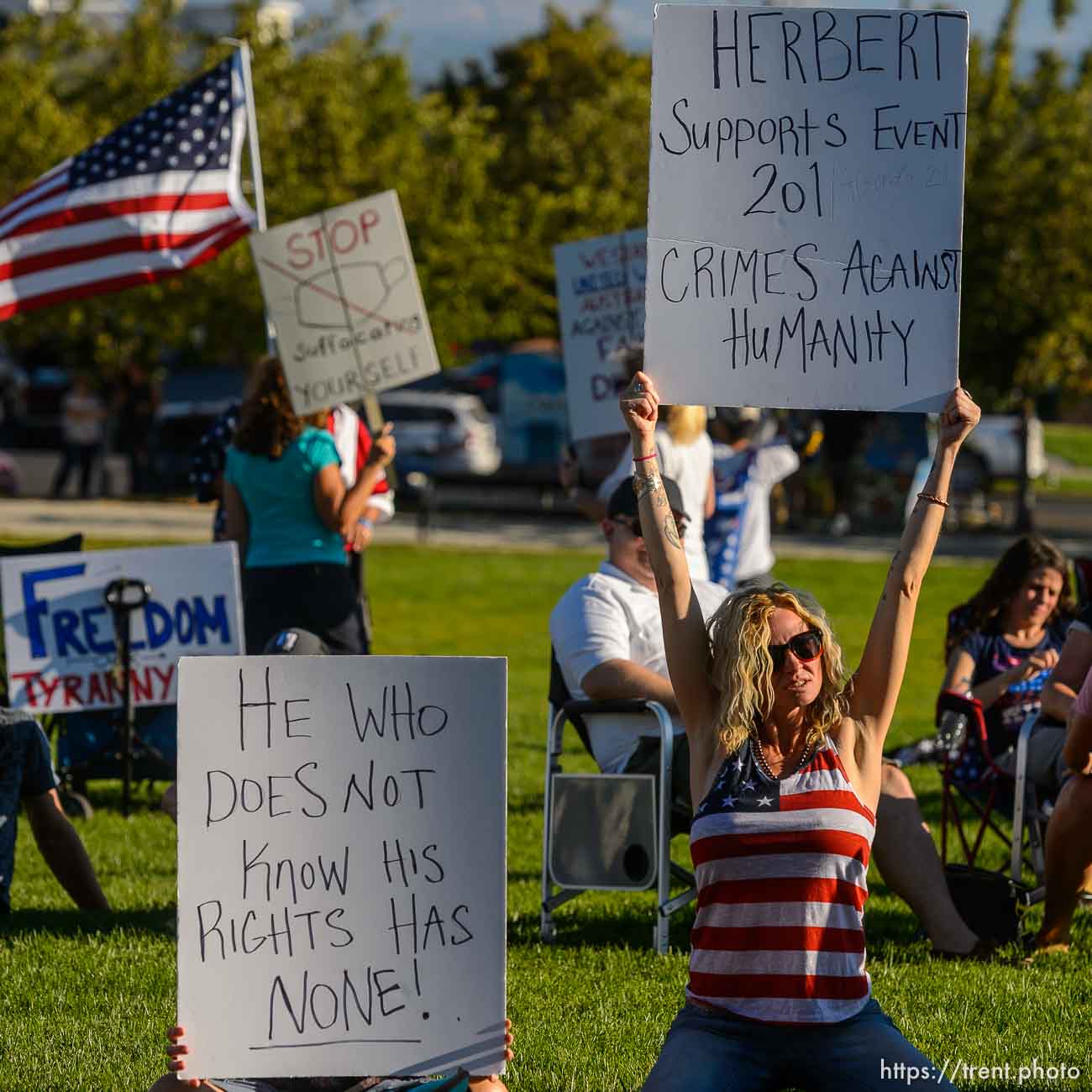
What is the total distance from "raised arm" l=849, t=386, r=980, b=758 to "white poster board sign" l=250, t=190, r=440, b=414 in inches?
182

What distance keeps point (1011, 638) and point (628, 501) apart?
170cm

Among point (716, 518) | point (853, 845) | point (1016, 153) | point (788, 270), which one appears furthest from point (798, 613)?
point (1016, 153)

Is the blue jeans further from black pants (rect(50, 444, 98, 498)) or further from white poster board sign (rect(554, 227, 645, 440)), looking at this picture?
black pants (rect(50, 444, 98, 498))

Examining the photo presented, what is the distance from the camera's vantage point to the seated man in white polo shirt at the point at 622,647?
19.1ft

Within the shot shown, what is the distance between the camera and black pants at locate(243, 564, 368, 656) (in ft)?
24.2

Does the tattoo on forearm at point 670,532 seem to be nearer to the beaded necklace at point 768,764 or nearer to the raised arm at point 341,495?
the beaded necklace at point 768,764

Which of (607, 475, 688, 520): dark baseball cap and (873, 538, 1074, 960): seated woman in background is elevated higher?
(607, 475, 688, 520): dark baseball cap

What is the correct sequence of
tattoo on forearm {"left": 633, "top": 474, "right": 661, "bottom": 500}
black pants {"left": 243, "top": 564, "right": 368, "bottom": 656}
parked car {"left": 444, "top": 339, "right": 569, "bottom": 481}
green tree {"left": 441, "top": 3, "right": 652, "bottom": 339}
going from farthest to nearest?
green tree {"left": 441, "top": 3, "right": 652, "bottom": 339}
parked car {"left": 444, "top": 339, "right": 569, "bottom": 481}
black pants {"left": 243, "top": 564, "right": 368, "bottom": 656}
tattoo on forearm {"left": 633, "top": 474, "right": 661, "bottom": 500}

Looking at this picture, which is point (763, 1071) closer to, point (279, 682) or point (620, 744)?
point (279, 682)

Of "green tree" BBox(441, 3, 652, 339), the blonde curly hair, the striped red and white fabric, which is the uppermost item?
"green tree" BBox(441, 3, 652, 339)

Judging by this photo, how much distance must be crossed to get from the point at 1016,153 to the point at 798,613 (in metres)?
21.0

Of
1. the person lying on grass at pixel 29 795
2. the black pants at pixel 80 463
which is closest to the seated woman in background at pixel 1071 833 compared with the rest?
the person lying on grass at pixel 29 795

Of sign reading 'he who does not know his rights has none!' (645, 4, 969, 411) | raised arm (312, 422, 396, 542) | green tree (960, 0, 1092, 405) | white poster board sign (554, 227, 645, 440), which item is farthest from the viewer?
green tree (960, 0, 1092, 405)

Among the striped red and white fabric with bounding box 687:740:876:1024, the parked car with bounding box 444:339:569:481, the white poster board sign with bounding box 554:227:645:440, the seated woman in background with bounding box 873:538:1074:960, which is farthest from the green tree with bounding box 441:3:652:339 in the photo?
the striped red and white fabric with bounding box 687:740:876:1024
